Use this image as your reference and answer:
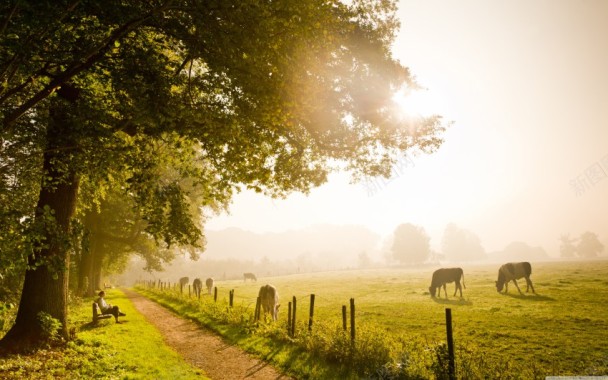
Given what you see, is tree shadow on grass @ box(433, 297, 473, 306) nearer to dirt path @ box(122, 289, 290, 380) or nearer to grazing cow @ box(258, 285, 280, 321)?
grazing cow @ box(258, 285, 280, 321)

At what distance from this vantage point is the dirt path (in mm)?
9523

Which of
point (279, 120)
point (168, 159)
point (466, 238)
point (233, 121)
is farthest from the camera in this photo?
point (466, 238)

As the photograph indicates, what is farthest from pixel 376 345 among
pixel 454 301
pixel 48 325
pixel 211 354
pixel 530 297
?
pixel 530 297

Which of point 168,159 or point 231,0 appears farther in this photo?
point 168,159

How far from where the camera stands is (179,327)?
1590 cm

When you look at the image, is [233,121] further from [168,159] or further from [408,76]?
[408,76]

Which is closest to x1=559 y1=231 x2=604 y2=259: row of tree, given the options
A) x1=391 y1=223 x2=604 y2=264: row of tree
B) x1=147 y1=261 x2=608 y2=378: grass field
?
x1=391 y1=223 x2=604 y2=264: row of tree

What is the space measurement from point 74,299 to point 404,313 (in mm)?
21116

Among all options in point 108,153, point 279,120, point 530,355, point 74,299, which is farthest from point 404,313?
point 74,299

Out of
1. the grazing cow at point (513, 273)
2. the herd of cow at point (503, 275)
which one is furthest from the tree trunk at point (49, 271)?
the grazing cow at point (513, 273)

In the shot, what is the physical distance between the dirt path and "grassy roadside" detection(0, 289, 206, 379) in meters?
0.45

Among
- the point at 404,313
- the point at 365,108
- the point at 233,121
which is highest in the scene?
the point at 365,108

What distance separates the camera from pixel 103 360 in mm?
9820

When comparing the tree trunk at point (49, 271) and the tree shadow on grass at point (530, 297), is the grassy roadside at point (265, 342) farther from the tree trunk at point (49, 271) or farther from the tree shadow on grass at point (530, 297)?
the tree shadow on grass at point (530, 297)
